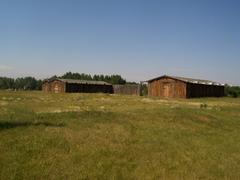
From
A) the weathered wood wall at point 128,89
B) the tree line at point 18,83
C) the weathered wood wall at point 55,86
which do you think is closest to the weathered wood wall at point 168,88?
the weathered wood wall at point 128,89

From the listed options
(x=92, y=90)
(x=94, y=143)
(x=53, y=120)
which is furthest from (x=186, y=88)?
(x=94, y=143)

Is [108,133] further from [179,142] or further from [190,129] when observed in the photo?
[190,129]

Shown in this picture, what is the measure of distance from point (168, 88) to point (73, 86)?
22966 millimetres

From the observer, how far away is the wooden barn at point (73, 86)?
65.7 meters

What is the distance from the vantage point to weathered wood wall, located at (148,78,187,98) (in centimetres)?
5116

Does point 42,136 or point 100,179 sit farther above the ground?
point 42,136

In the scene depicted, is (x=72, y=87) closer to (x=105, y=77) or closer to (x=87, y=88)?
(x=87, y=88)

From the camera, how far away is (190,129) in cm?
1778

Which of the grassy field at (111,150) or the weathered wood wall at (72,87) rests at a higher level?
the weathered wood wall at (72,87)

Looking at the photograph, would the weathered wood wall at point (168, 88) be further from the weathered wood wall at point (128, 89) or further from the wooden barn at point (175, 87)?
the weathered wood wall at point (128, 89)

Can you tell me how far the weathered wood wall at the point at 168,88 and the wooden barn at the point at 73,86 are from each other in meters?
18.7

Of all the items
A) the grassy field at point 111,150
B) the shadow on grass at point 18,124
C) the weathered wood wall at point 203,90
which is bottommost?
the grassy field at point 111,150

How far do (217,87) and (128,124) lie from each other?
5249 centimetres

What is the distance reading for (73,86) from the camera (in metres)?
66.9
